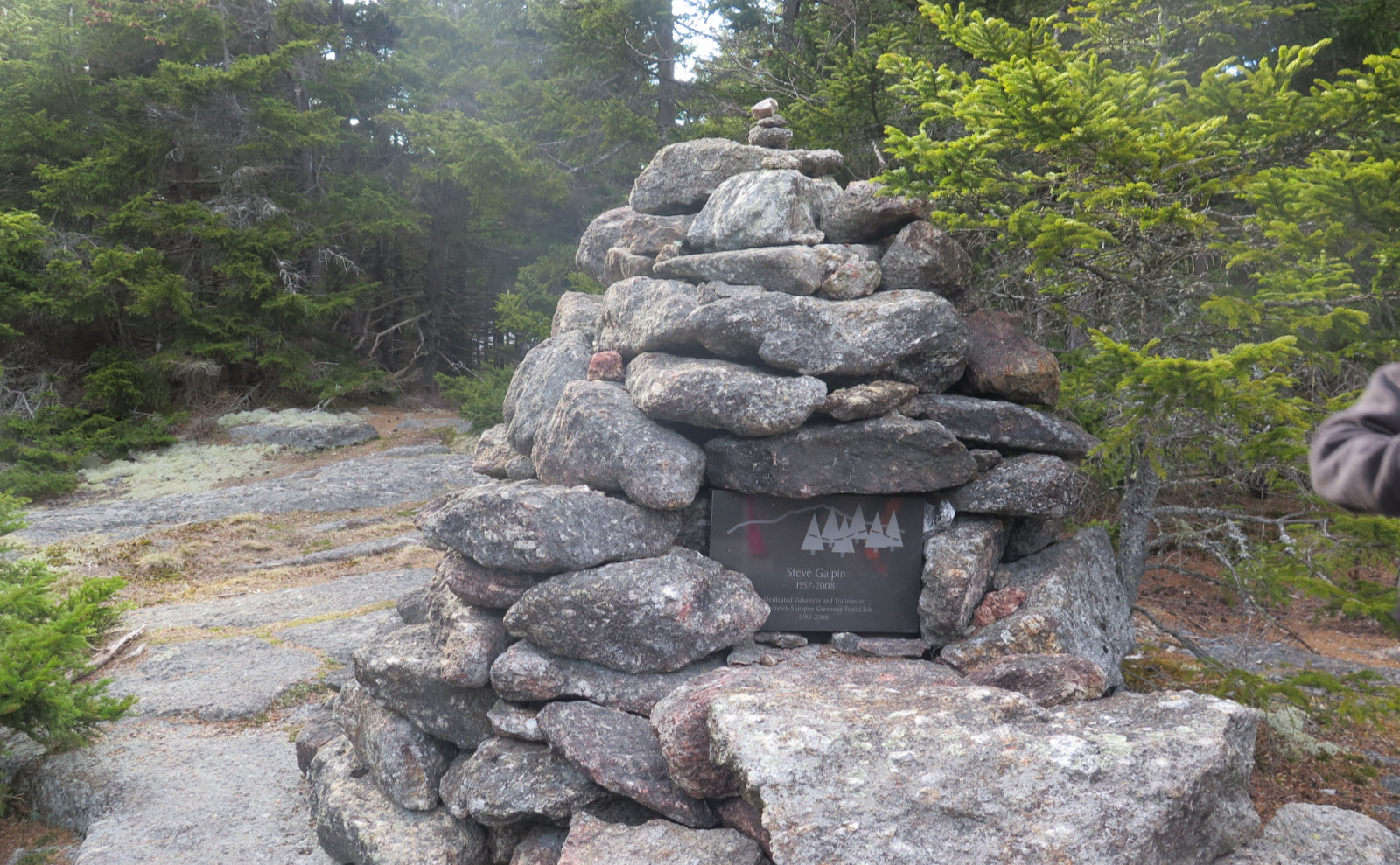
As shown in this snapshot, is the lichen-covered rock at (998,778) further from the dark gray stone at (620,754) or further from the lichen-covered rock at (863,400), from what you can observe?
the lichen-covered rock at (863,400)

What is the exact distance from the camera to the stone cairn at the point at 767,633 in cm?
349

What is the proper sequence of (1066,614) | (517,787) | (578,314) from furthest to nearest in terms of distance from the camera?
(578,314) < (1066,614) < (517,787)

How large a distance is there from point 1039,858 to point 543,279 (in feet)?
53.2

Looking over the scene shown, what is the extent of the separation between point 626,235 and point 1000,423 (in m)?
3.53

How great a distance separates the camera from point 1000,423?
5496 mm

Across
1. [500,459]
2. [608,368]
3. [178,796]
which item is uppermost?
[608,368]

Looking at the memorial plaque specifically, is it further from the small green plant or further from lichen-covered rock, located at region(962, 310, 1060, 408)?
the small green plant

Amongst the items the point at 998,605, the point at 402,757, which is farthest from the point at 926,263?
the point at 402,757

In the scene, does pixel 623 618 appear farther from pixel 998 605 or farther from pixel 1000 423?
pixel 1000 423

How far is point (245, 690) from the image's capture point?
7230 millimetres

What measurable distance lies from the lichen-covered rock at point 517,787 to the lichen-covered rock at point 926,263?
3.96 metres

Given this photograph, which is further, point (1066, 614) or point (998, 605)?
point (998, 605)

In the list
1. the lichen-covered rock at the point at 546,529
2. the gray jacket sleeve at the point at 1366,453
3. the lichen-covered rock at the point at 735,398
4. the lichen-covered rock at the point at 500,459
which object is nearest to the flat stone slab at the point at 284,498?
the lichen-covered rock at the point at 500,459

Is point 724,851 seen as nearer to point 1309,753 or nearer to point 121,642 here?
point 1309,753
